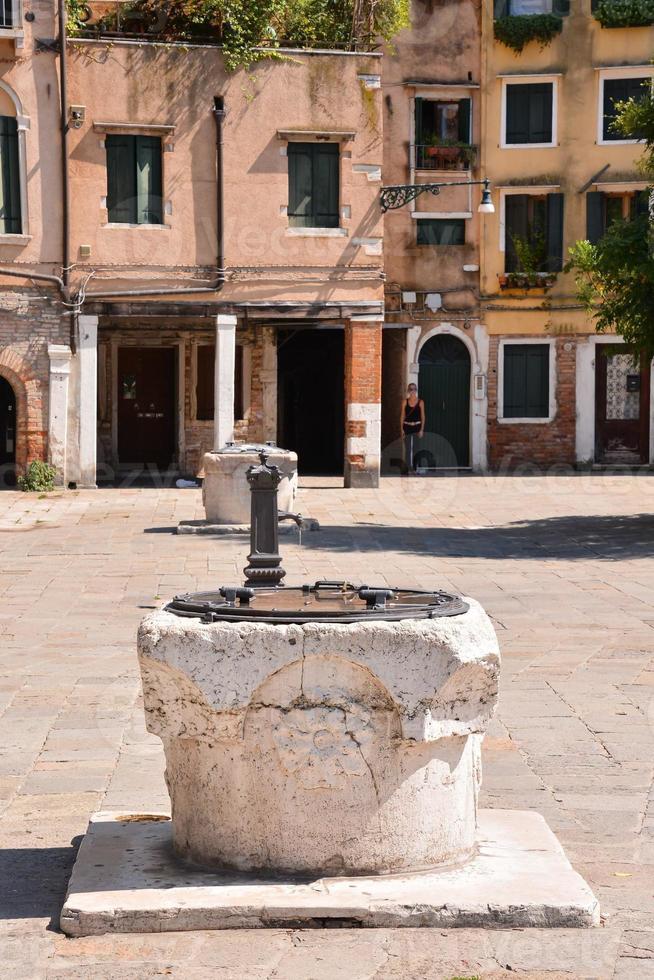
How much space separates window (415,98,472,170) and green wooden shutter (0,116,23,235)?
9.23 m

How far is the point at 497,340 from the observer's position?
31.0 metres

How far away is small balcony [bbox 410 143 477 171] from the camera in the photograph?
99.9 feet

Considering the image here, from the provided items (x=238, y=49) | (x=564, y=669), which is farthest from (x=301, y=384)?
(x=564, y=669)

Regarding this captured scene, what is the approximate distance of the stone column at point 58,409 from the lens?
24.6m

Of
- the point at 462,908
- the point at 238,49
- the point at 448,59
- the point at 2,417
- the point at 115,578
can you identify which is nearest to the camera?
the point at 462,908

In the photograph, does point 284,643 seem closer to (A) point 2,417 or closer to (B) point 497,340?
(A) point 2,417

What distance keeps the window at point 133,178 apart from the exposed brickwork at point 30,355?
1.88 metres

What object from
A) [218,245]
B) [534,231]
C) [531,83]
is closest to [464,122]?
[531,83]

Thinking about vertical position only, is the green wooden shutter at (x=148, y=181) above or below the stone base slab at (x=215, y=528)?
above

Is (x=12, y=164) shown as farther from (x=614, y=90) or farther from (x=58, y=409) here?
(x=614, y=90)

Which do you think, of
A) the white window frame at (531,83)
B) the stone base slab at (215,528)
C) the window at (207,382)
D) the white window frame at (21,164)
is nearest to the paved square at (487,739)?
the stone base slab at (215,528)

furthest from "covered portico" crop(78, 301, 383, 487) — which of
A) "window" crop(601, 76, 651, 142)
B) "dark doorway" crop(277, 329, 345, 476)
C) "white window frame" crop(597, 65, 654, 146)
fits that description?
"window" crop(601, 76, 651, 142)

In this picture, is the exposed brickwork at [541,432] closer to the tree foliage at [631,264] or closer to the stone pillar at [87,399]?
the stone pillar at [87,399]

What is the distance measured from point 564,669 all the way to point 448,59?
2352 centimetres
